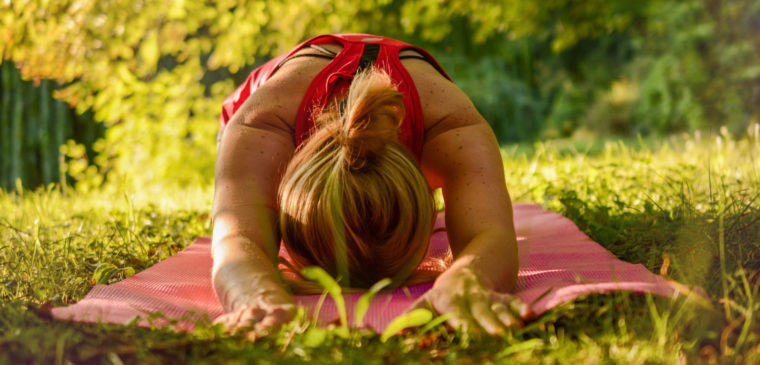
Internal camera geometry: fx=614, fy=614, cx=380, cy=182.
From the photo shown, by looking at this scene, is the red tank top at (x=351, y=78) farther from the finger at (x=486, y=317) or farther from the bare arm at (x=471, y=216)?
the finger at (x=486, y=317)

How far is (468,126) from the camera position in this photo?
2283 millimetres

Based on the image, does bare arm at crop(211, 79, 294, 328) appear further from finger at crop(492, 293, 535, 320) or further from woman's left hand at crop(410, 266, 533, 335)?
finger at crop(492, 293, 535, 320)


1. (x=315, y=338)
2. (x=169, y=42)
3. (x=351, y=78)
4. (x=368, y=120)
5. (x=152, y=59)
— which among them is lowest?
(x=315, y=338)

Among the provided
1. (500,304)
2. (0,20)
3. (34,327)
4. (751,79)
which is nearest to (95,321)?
(34,327)

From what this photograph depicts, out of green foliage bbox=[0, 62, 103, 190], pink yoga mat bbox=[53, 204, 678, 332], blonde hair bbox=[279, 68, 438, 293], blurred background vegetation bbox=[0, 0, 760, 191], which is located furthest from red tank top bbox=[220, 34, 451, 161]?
green foliage bbox=[0, 62, 103, 190]

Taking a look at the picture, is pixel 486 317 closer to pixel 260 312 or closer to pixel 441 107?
pixel 260 312

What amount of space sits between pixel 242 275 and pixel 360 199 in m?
0.40

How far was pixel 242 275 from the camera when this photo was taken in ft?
5.60

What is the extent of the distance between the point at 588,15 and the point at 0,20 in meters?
6.88

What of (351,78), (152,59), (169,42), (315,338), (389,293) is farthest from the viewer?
(169,42)

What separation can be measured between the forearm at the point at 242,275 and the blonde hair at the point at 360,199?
138mm

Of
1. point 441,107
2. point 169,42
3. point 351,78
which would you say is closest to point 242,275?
point 351,78

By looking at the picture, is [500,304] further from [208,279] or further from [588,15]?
[588,15]

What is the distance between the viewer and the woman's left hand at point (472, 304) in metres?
1.44
